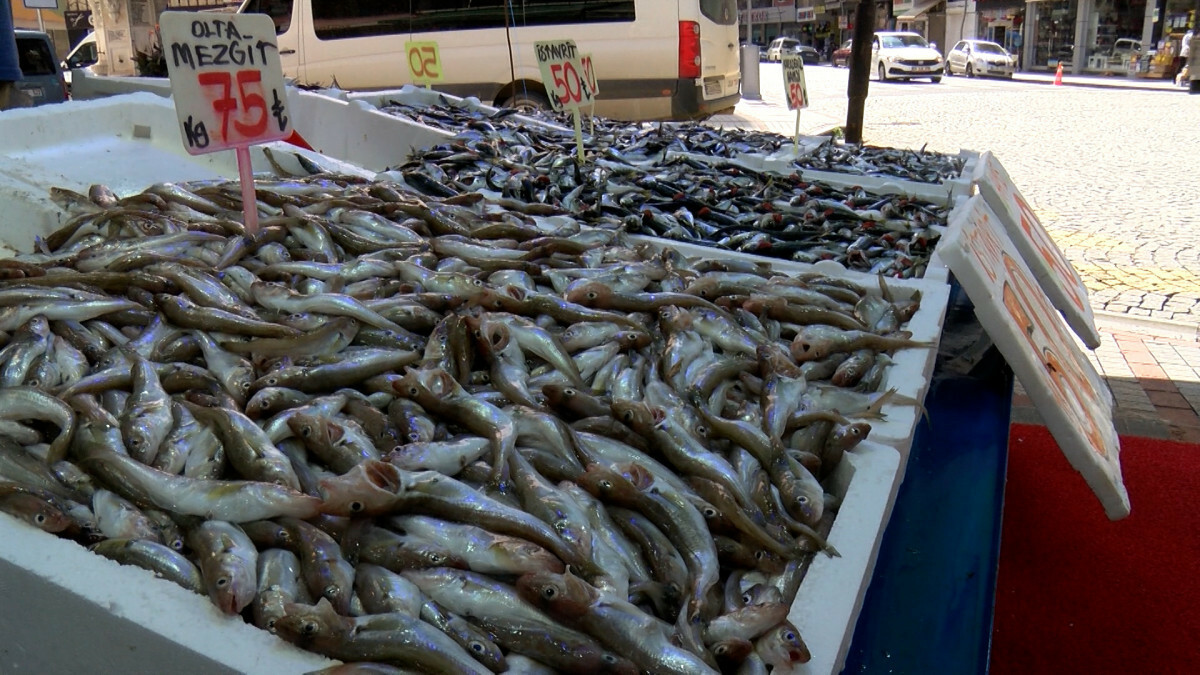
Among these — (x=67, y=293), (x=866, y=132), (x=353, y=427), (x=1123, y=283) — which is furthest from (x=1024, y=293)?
(x=866, y=132)

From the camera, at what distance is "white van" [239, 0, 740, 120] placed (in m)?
11.4

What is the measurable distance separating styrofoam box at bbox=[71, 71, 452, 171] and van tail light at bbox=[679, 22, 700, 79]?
19.6ft

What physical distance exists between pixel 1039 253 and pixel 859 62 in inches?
171

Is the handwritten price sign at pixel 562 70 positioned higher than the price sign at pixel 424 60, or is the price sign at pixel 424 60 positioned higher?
the price sign at pixel 424 60

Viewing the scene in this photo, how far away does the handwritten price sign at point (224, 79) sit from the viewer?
2713 mm

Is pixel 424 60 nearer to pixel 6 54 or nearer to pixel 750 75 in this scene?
pixel 6 54

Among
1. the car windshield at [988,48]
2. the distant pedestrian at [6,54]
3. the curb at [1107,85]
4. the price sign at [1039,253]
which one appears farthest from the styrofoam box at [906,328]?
the car windshield at [988,48]

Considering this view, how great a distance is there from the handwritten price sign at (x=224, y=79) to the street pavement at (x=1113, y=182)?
4098 millimetres

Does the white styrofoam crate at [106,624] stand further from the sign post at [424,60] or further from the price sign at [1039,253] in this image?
the sign post at [424,60]

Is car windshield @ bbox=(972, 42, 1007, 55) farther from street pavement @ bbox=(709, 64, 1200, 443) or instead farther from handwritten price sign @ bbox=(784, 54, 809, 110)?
handwritten price sign @ bbox=(784, 54, 809, 110)

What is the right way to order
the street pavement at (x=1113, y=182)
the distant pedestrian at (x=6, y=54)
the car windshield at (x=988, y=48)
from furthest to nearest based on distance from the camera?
1. the car windshield at (x=988, y=48)
2. the distant pedestrian at (x=6, y=54)
3. the street pavement at (x=1113, y=182)

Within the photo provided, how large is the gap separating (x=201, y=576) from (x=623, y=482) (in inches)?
32.0

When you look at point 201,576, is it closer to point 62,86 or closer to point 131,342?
point 131,342

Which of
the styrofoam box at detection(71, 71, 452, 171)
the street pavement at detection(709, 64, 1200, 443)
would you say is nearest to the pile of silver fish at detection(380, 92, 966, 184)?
the styrofoam box at detection(71, 71, 452, 171)
